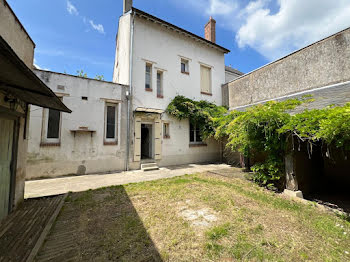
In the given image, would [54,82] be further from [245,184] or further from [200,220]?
[245,184]

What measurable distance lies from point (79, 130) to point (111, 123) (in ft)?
4.60

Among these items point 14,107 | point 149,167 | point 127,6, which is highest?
point 127,6

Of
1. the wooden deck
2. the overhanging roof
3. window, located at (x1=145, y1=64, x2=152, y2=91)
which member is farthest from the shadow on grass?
window, located at (x1=145, y1=64, x2=152, y2=91)

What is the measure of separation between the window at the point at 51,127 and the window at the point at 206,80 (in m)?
8.42

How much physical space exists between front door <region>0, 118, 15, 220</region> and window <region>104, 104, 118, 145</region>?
3954 millimetres

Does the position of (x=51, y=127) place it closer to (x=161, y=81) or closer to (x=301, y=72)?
(x=161, y=81)

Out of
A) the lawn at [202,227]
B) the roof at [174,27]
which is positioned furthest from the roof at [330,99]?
the roof at [174,27]

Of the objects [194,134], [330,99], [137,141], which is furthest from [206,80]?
[330,99]

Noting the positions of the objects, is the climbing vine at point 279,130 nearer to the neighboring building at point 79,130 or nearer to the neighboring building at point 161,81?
the neighboring building at point 161,81

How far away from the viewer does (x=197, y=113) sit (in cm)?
879

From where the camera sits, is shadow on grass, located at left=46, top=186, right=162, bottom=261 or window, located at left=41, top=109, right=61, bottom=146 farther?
window, located at left=41, top=109, right=61, bottom=146

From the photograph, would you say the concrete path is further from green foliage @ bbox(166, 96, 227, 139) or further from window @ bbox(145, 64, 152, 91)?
window @ bbox(145, 64, 152, 91)

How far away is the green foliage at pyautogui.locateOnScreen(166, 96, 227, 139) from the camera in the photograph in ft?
28.0

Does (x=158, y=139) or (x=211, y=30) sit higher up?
(x=211, y=30)
